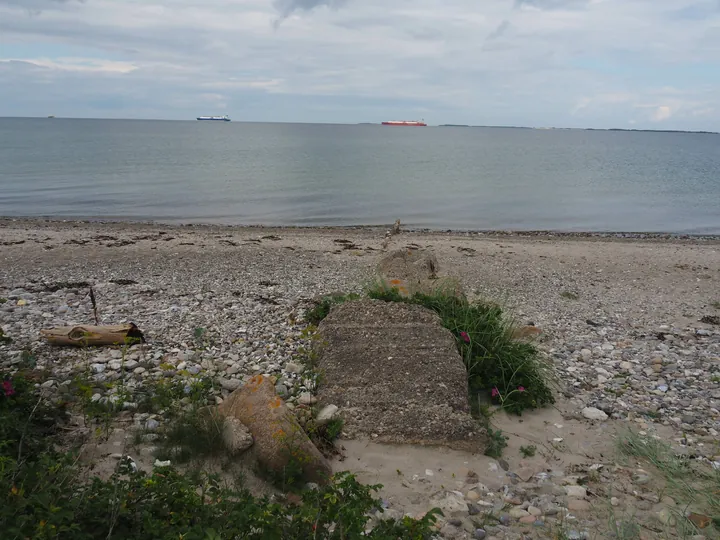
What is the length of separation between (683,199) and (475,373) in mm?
34752

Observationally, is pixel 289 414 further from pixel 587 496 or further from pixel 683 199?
pixel 683 199

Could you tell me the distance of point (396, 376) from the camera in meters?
6.24

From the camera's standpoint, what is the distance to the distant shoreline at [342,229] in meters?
21.2

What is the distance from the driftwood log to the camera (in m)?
6.92

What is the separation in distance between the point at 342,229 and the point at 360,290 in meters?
11.5

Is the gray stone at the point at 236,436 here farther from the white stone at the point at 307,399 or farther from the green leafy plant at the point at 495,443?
the green leafy plant at the point at 495,443

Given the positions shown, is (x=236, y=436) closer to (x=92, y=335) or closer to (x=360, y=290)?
(x=92, y=335)

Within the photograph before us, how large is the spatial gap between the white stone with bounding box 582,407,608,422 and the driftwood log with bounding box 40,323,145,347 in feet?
17.5

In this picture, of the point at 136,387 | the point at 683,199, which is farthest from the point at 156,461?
the point at 683,199

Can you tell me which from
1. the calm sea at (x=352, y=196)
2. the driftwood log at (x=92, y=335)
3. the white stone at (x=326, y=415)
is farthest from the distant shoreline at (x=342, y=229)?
the white stone at (x=326, y=415)

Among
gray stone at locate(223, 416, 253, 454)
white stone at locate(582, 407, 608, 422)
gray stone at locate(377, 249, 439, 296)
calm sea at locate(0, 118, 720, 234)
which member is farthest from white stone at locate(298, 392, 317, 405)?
calm sea at locate(0, 118, 720, 234)

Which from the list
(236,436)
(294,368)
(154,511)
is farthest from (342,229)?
(154,511)

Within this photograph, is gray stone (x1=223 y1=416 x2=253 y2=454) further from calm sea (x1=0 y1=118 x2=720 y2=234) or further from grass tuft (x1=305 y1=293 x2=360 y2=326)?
calm sea (x1=0 y1=118 x2=720 y2=234)

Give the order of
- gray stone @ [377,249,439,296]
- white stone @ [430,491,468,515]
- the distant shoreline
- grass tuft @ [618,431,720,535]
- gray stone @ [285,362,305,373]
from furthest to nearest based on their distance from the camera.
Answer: the distant shoreline
gray stone @ [377,249,439,296]
gray stone @ [285,362,305,373]
grass tuft @ [618,431,720,535]
white stone @ [430,491,468,515]
